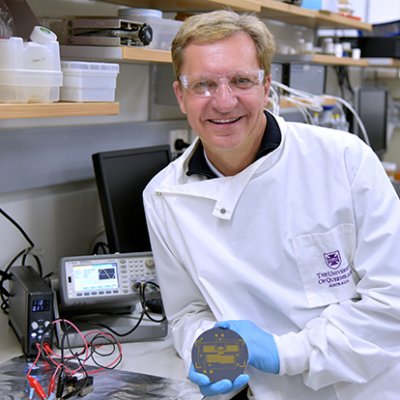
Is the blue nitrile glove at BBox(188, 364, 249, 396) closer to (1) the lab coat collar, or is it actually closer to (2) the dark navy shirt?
(1) the lab coat collar

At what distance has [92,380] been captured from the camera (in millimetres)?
1417

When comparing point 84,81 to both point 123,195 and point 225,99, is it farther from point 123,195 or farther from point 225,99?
point 123,195

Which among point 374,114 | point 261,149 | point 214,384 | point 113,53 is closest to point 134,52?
point 113,53

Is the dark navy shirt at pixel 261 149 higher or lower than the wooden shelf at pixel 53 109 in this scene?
lower

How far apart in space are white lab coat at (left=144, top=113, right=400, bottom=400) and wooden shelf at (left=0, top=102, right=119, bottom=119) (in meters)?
0.25

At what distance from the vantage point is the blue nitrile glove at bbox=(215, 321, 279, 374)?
1.39m

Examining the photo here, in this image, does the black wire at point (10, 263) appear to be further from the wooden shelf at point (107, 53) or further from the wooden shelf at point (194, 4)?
the wooden shelf at point (194, 4)

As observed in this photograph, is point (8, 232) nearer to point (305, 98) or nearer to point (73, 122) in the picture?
point (73, 122)

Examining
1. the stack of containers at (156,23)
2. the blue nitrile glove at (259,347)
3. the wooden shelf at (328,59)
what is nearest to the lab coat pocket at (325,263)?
the blue nitrile glove at (259,347)

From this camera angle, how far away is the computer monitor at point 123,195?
1.87 metres

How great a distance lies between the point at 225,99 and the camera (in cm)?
145

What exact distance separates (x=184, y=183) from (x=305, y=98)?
4.60 feet

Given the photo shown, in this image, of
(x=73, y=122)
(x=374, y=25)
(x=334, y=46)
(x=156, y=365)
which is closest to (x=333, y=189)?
(x=156, y=365)

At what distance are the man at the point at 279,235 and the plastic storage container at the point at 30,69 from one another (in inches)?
11.1
